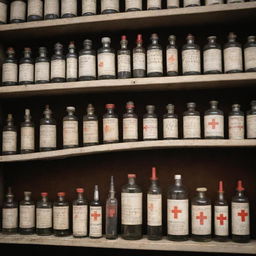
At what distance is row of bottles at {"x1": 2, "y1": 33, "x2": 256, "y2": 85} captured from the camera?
62.9 inches

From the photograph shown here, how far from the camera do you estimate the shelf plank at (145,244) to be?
57.5 inches

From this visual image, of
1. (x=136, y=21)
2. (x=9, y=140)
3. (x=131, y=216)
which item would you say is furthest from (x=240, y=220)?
(x=9, y=140)

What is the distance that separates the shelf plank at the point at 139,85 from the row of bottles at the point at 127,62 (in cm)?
5

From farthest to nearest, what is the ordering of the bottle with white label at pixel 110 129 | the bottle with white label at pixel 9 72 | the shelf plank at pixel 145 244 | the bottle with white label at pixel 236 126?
the bottle with white label at pixel 9 72
the bottle with white label at pixel 110 129
the bottle with white label at pixel 236 126
the shelf plank at pixel 145 244

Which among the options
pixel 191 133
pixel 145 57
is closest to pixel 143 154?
pixel 191 133

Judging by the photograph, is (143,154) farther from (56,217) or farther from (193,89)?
(56,217)

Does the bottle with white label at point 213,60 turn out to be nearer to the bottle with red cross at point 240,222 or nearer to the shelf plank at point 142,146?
the shelf plank at point 142,146

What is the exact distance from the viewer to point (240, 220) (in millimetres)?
1520

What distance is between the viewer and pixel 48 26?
5.65 ft

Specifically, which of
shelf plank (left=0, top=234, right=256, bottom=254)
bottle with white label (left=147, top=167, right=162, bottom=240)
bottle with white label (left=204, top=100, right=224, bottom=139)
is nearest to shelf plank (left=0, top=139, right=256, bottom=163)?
bottle with white label (left=204, top=100, right=224, bottom=139)

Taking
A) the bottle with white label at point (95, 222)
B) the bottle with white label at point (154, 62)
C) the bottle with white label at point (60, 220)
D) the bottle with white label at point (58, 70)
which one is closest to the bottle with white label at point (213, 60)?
the bottle with white label at point (154, 62)

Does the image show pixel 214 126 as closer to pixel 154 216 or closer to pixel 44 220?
pixel 154 216

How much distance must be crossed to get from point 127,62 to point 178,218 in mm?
747

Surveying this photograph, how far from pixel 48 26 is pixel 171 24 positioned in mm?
599
